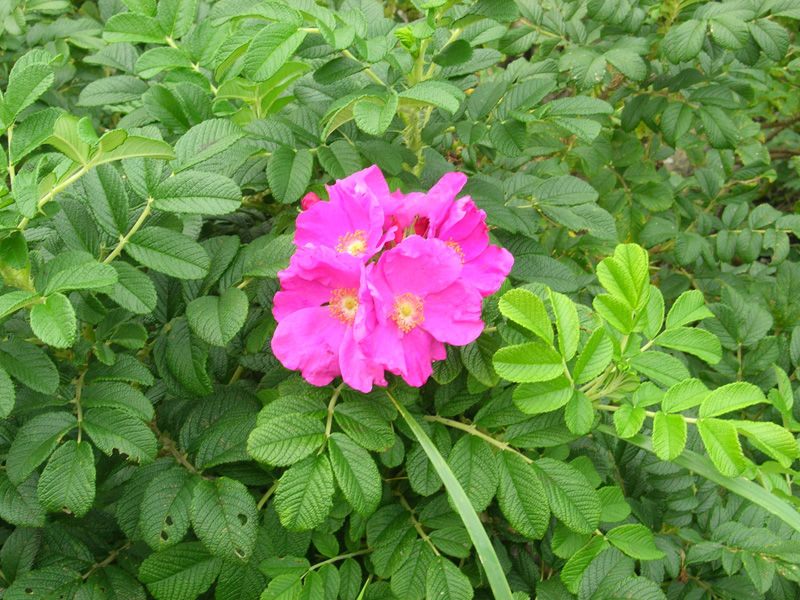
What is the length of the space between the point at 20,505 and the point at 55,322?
1.12ft

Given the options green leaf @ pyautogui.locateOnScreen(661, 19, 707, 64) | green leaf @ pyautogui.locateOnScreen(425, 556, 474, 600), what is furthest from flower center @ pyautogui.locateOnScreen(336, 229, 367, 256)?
green leaf @ pyautogui.locateOnScreen(661, 19, 707, 64)

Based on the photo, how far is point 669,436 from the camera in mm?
929

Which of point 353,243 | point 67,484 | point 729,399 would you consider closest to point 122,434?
point 67,484

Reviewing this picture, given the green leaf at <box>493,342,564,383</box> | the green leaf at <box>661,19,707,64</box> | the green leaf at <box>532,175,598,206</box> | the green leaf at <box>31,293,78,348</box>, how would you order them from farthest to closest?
the green leaf at <box>661,19,707,64</box>, the green leaf at <box>532,175,598,206</box>, the green leaf at <box>493,342,564,383</box>, the green leaf at <box>31,293,78,348</box>

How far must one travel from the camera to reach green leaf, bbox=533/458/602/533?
3.32 ft

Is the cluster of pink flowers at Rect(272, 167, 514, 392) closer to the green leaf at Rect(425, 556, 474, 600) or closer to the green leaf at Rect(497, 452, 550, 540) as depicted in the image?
the green leaf at Rect(497, 452, 550, 540)

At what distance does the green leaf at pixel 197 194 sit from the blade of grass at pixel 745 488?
29.1 inches

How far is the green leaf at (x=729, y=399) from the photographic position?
96 centimetres

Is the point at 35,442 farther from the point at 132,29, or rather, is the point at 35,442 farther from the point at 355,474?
the point at 132,29

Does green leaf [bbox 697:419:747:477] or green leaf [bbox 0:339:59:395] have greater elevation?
green leaf [bbox 0:339:59:395]

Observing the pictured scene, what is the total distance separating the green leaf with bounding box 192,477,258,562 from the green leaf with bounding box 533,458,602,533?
0.48 meters

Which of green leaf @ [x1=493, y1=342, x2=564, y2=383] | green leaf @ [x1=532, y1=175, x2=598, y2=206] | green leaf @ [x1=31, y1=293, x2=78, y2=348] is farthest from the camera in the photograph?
green leaf @ [x1=532, y1=175, x2=598, y2=206]

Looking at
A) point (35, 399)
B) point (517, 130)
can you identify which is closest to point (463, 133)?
point (517, 130)

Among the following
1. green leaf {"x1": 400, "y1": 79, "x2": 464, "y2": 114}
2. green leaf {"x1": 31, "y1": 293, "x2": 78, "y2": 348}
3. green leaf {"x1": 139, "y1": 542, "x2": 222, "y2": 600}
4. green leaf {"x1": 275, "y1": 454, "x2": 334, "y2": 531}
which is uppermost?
green leaf {"x1": 400, "y1": 79, "x2": 464, "y2": 114}
